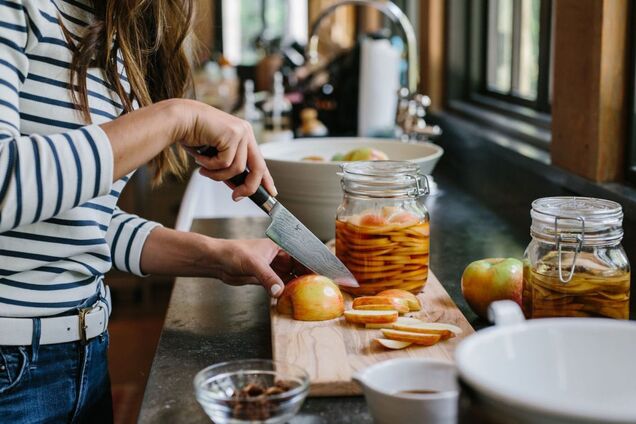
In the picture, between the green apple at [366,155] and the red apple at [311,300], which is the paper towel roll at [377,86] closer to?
the green apple at [366,155]

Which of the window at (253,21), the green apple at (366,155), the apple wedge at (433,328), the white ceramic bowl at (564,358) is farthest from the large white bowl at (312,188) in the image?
the window at (253,21)

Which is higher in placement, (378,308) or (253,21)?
(253,21)

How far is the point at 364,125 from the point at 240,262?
1612 millimetres

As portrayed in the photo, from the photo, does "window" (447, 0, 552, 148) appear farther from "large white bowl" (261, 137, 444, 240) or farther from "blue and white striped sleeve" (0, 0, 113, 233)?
"blue and white striped sleeve" (0, 0, 113, 233)

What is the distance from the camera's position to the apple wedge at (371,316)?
104cm

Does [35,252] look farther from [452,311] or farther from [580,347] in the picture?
[580,347]

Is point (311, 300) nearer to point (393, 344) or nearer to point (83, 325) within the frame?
point (393, 344)

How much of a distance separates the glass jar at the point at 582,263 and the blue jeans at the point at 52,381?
583mm

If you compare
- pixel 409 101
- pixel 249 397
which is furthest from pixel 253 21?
pixel 249 397

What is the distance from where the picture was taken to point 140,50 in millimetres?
1207

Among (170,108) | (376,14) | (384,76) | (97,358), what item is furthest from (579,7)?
(376,14)

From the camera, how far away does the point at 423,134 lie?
2.28 m

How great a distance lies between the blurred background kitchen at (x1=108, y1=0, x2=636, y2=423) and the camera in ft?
4.85

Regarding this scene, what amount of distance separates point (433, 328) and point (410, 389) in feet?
0.69
